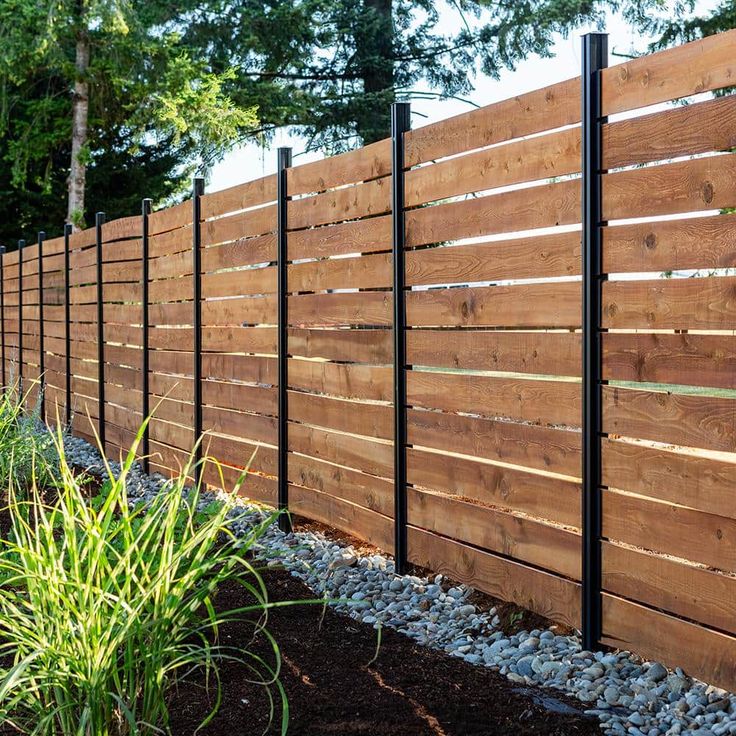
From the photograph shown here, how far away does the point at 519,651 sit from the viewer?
10.7ft

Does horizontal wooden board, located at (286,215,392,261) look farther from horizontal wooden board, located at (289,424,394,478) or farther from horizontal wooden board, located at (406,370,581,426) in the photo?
horizontal wooden board, located at (289,424,394,478)

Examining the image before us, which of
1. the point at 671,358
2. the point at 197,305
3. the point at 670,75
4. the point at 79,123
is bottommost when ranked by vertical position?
the point at 671,358

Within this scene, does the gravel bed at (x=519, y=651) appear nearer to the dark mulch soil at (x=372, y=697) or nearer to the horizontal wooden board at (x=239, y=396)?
the dark mulch soil at (x=372, y=697)

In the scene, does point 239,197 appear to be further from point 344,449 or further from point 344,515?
point 344,515

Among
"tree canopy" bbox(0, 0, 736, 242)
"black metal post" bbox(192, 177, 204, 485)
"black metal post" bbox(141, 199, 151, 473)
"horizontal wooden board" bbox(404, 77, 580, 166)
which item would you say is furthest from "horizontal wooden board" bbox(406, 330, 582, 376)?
"tree canopy" bbox(0, 0, 736, 242)

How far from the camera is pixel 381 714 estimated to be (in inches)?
101

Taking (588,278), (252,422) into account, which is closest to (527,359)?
(588,278)

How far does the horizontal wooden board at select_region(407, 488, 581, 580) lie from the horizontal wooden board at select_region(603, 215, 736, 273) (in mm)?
931

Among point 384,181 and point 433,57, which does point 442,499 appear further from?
point 433,57

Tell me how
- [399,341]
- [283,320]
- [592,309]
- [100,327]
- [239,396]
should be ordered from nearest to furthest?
1. [592,309]
2. [399,341]
3. [283,320]
4. [239,396]
5. [100,327]

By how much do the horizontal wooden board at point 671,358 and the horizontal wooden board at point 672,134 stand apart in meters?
0.53

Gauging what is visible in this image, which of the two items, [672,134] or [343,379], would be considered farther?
[343,379]

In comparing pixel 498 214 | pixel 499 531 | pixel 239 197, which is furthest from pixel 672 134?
pixel 239 197

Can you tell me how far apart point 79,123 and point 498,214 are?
45.1 ft
